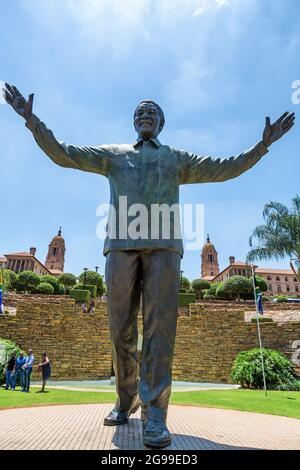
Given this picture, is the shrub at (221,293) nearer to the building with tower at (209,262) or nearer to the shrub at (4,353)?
the shrub at (4,353)

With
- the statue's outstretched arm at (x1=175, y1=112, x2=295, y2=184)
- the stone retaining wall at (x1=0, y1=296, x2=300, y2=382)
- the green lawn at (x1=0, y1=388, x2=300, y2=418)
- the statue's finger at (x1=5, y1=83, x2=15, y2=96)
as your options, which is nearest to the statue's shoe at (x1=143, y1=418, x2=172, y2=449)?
the statue's outstretched arm at (x1=175, y1=112, x2=295, y2=184)

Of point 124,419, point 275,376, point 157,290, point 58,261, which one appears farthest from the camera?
point 58,261

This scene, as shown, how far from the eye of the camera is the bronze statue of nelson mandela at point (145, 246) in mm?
3553

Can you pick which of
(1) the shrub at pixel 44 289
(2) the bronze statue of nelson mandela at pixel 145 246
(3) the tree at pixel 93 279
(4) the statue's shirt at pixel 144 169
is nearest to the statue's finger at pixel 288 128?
(2) the bronze statue of nelson mandela at pixel 145 246

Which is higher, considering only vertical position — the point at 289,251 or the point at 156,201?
the point at 289,251

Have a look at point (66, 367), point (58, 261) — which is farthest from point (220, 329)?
point (58, 261)

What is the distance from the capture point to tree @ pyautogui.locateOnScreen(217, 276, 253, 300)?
43.1m

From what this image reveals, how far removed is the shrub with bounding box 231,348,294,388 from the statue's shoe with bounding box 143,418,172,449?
14.0 meters

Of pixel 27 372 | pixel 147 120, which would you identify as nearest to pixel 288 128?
pixel 147 120

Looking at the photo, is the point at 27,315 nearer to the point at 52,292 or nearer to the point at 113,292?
the point at 113,292

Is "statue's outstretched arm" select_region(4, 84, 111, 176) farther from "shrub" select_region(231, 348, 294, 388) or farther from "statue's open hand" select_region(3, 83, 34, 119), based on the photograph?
"shrub" select_region(231, 348, 294, 388)

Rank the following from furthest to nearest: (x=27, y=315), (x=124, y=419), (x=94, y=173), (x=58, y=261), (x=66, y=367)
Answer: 1. (x=58, y=261)
2. (x=27, y=315)
3. (x=66, y=367)
4. (x=94, y=173)
5. (x=124, y=419)
